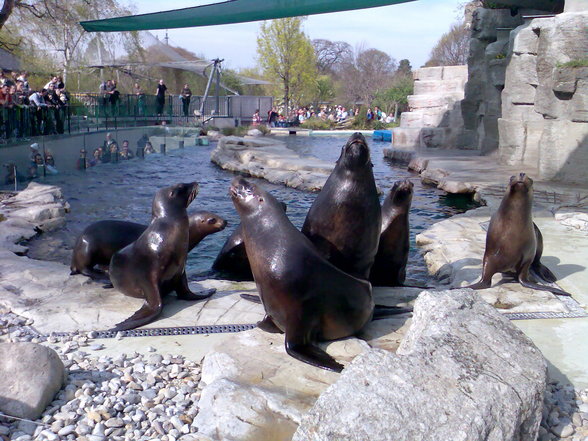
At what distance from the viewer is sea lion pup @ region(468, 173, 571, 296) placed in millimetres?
5195

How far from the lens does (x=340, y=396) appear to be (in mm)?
2414

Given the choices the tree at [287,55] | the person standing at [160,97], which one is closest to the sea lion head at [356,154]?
the person standing at [160,97]

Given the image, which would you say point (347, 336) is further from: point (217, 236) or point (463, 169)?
point (463, 169)

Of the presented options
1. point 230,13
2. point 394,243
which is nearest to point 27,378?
point 394,243

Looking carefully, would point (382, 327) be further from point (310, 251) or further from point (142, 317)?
point (142, 317)

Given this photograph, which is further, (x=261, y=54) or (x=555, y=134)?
(x=261, y=54)

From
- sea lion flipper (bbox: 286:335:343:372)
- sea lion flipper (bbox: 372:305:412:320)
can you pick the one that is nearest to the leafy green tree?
sea lion flipper (bbox: 372:305:412:320)

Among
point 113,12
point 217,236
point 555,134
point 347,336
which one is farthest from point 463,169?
point 113,12

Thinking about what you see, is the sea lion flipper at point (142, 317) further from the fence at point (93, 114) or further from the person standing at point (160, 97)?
the person standing at point (160, 97)

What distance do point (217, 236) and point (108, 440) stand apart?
18.4ft

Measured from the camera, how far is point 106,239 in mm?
5633

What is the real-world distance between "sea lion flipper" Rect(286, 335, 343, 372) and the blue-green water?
2.78m

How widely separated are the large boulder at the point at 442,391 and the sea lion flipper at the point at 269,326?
1.03 metres

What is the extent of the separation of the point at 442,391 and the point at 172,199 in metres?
2.91
